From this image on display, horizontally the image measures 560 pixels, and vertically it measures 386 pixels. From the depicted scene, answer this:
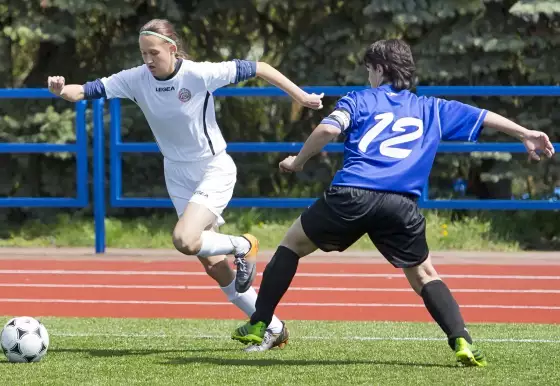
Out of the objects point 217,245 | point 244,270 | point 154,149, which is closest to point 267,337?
point 244,270

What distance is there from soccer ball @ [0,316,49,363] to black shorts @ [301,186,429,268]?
1593mm

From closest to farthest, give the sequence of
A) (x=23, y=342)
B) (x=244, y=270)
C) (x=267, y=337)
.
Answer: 1. (x=23, y=342)
2. (x=267, y=337)
3. (x=244, y=270)

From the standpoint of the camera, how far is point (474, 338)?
315 inches

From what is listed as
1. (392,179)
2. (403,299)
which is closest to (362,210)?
(392,179)

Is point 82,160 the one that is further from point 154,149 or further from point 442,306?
point 442,306

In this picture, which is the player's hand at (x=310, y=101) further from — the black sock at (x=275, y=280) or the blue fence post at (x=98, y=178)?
the blue fence post at (x=98, y=178)

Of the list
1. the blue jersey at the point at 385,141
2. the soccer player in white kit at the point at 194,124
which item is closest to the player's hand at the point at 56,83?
the soccer player in white kit at the point at 194,124

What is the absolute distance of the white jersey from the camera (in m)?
7.32

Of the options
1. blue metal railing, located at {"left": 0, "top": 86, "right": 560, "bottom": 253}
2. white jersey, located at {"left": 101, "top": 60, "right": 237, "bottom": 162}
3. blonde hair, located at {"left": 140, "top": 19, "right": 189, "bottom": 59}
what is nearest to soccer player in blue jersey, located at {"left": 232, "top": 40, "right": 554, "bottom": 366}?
white jersey, located at {"left": 101, "top": 60, "right": 237, "bottom": 162}

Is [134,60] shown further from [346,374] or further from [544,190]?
[346,374]

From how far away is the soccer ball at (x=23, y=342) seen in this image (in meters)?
6.75

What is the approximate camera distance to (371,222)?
6406mm

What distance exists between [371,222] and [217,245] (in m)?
1.20

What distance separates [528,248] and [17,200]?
5.77 metres
